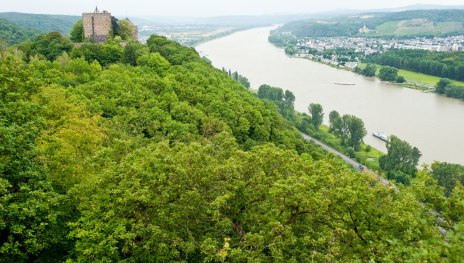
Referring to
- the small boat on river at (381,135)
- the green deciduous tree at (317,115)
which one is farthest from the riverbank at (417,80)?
the green deciduous tree at (317,115)

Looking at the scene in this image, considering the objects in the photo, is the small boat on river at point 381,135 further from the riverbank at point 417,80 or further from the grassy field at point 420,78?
the grassy field at point 420,78

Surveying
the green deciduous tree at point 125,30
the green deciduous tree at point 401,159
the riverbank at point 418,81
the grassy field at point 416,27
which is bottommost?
the green deciduous tree at point 401,159

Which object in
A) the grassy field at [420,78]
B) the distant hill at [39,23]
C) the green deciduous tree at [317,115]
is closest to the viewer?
the green deciduous tree at [317,115]

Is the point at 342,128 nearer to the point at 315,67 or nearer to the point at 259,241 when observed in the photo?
the point at 259,241

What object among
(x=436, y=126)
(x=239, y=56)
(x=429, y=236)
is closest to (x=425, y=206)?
(x=429, y=236)

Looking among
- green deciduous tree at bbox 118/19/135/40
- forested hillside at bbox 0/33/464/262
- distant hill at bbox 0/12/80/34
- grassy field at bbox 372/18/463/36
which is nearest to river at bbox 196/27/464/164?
green deciduous tree at bbox 118/19/135/40
